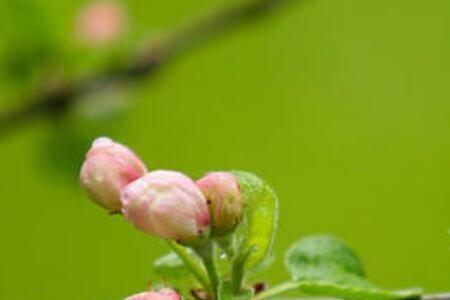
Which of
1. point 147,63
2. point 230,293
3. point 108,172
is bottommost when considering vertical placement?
point 230,293

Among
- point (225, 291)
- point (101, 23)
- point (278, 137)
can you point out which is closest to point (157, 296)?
point (225, 291)

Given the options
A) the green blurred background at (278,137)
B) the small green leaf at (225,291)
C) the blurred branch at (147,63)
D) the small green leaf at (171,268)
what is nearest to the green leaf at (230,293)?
the small green leaf at (225,291)

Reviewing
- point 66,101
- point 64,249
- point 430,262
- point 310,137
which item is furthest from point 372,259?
point 66,101

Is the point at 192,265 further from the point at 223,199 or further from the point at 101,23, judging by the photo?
the point at 101,23

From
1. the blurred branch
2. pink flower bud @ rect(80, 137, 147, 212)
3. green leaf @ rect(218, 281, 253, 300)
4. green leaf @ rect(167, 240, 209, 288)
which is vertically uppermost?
the blurred branch

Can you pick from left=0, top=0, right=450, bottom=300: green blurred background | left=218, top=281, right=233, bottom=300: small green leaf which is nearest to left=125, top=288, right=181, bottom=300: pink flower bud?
left=218, top=281, right=233, bottom=300: small green leaf

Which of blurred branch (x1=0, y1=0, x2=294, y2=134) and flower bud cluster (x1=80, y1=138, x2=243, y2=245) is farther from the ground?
blurred branch (x1=0, y1=0, x2=294, y2=134)

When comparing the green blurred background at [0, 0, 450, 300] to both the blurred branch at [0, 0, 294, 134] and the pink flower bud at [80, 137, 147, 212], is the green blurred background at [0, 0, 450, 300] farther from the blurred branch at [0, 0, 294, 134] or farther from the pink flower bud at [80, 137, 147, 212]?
the pink flower bud at [80, 137, 147, 212]
